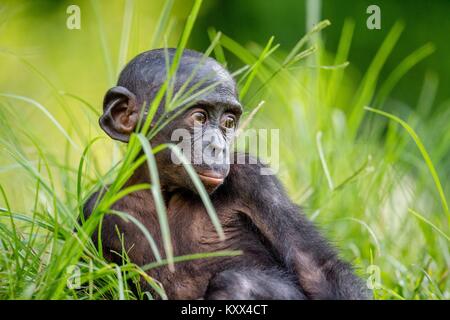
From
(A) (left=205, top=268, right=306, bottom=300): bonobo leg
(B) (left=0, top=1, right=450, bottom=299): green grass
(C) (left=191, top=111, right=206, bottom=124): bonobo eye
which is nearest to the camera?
(A) (left=205, top=268, right=306, bottom=300): bonobo leg

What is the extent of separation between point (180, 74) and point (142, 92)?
252 mm

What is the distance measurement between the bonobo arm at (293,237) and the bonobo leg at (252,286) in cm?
10

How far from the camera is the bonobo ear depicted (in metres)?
4.51

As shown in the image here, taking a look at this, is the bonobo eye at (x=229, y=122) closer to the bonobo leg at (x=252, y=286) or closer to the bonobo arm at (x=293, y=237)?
the bonobo arm at (x=293, y=237)

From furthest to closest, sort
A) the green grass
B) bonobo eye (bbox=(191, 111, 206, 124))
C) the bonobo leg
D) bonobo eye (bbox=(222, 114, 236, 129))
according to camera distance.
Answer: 1. bonobo eye (bbox=(222, 114, 236, 129))
2. bonobo eye (bbox=(191, 111, 206, 124))
3. the green grass
4. the bonobo leg

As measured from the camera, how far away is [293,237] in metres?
4.30

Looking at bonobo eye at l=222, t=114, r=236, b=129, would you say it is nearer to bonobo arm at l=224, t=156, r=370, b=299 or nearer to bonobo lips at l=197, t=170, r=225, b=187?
bonobo arm at l=224, t=156, r=370, b=299

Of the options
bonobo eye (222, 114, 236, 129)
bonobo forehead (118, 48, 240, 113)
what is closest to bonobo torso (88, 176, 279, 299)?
bonobo eye (222, 114, 236, 129)

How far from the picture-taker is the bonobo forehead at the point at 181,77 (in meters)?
4.35

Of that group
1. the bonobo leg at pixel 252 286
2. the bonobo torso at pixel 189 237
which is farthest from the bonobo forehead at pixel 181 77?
the bonobo leg at pixel 252 286

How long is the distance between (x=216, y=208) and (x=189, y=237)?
8.4 inches

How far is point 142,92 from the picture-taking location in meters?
4.49

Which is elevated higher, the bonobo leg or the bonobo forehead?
the bonobo forehead
